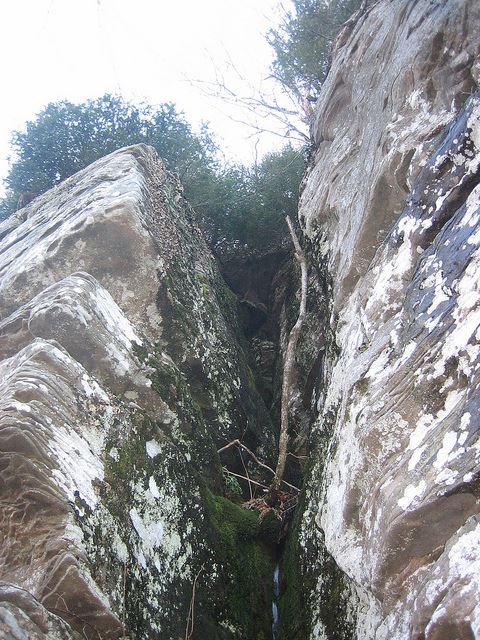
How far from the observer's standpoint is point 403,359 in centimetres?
337

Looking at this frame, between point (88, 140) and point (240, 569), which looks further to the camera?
point (88, 140)

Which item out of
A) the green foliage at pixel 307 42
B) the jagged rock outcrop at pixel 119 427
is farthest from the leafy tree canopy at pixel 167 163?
the jagged rock outcrop at pixel 119 427

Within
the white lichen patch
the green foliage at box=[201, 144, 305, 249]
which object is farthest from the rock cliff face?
the green foliage at box=[201, 144, 305, 249]

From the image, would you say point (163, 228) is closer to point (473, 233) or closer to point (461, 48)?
point (461, 48)

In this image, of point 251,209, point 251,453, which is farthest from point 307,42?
point 251,453

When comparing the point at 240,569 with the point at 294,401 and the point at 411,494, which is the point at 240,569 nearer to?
the point at 411,494

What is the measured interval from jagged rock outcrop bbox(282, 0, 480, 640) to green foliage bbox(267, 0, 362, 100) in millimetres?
4467

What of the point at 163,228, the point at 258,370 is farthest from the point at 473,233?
the point at 258,370

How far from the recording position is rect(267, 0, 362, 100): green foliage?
10.3 metres

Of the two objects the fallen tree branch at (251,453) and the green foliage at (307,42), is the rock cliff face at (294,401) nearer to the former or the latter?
the fallen tree branch at (251,453)

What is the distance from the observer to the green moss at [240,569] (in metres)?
4.01

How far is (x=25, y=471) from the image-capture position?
2797 millimetres

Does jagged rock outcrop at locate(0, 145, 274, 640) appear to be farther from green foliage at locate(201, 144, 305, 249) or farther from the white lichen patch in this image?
green foliage at locate(201, 144, 305, 249)

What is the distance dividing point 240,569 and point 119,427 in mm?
1698
